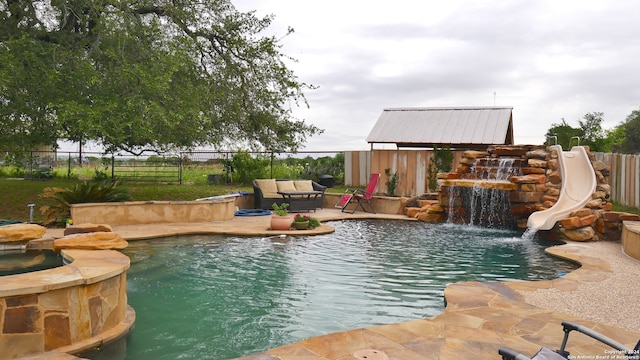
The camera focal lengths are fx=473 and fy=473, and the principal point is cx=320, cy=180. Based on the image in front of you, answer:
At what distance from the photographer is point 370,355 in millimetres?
3584

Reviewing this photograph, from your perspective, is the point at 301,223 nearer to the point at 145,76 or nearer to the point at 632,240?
the point at 145,76

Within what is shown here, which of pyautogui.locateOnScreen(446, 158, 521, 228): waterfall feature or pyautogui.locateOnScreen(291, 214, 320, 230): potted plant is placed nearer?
pyautogui.locateOnScreen(291, 214, 320, 230): potted plant

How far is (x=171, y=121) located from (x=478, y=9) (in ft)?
22.3

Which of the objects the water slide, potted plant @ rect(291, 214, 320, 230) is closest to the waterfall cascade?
the water slide

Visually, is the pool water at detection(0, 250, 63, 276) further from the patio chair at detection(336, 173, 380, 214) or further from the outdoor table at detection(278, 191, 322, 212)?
the patio chair at detection(336, 173, 380, 214)

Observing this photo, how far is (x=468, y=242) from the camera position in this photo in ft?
31.3

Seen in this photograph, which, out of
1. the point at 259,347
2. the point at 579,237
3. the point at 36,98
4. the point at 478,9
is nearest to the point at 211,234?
the point at 36,98

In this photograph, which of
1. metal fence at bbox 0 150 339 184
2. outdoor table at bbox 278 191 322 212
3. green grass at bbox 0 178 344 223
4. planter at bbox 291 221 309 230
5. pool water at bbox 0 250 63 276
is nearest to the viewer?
pool water at bbox 0 250 63 276

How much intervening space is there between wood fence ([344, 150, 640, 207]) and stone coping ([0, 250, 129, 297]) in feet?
41.6

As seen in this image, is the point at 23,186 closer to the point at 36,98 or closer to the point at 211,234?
the point at 36,98

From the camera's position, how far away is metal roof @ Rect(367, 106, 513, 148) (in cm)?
1686

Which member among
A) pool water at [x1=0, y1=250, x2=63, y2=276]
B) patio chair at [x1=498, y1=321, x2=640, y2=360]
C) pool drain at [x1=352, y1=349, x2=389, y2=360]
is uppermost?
patio chair at [x1=498, y1=321, x2=640, y2=360]

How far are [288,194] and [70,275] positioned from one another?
9.26m

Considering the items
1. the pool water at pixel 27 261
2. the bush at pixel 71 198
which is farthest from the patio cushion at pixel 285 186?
the pool water at pixel 27 261
